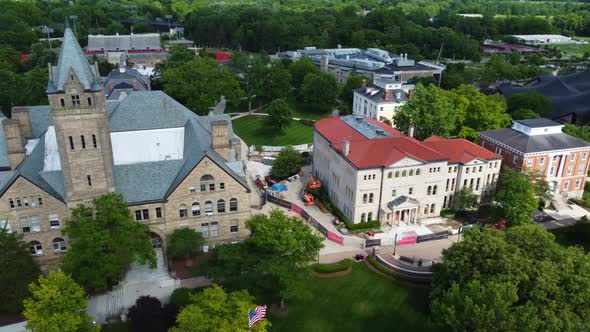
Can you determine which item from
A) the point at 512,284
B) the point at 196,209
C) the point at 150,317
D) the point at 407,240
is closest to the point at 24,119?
the point at 196,209

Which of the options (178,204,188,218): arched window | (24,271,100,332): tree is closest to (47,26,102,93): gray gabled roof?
(178,204,188,218): arched window

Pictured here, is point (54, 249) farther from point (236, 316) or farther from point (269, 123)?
point (269, 123)

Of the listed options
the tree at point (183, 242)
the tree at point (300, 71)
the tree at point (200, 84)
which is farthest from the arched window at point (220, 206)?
the tree at point (300, 71)

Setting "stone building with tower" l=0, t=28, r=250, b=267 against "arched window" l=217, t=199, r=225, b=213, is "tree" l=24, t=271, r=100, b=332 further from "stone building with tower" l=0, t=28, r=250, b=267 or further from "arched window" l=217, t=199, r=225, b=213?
"arched window" l=217, t=199, r=225, b=213

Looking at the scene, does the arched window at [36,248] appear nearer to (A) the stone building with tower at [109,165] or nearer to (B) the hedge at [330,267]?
(A) the stone building with tower at [109,165]

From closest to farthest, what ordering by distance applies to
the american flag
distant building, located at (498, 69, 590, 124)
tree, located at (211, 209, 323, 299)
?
the american flag < tree, located at (211, 209, 323, 299) < distant building, located at (498, 69, 590, 124)

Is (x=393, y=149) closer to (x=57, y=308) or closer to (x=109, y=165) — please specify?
(x=109, y=165)

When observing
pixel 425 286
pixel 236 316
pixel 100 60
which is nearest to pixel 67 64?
pixel 236 316
